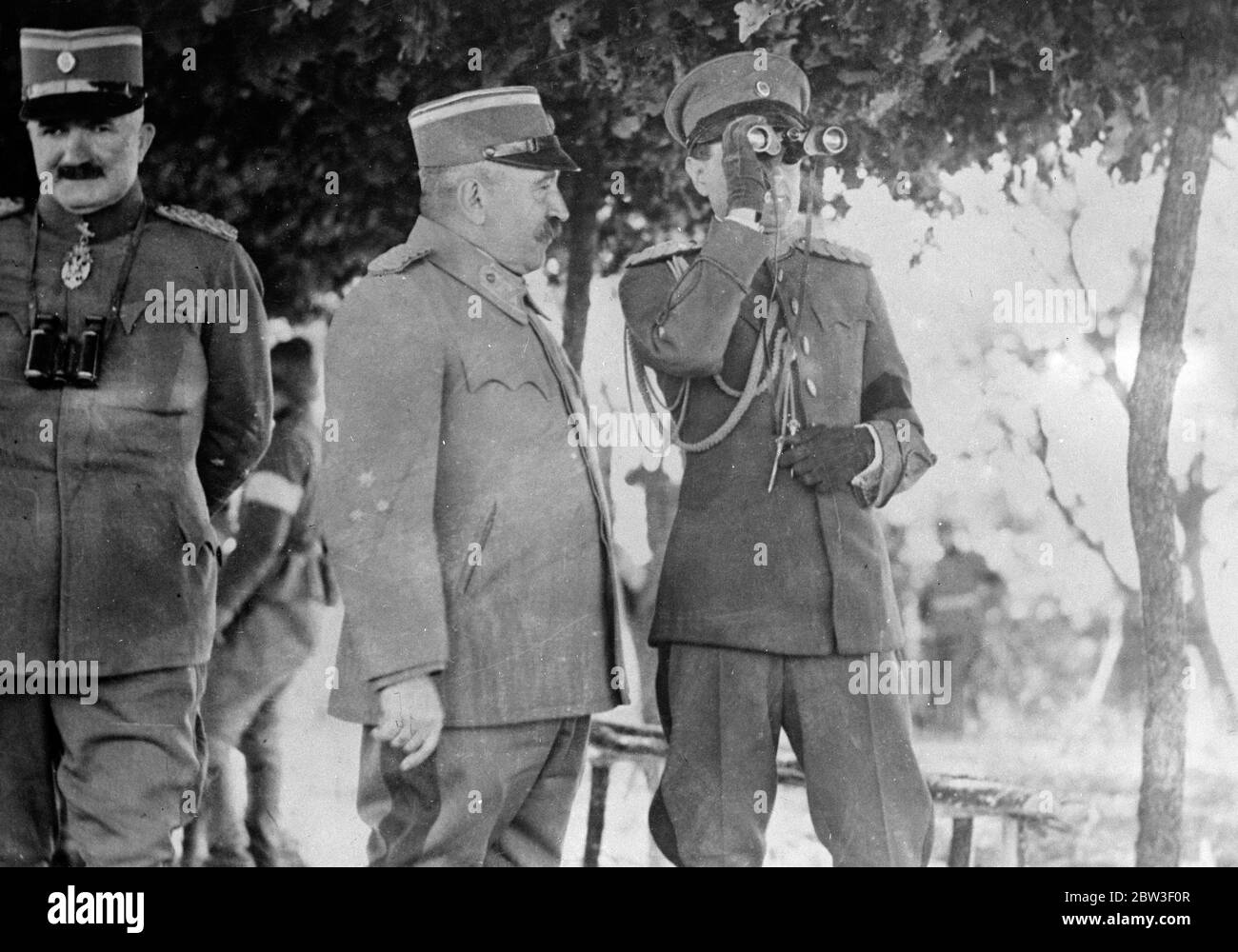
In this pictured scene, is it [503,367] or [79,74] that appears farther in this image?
[79,74]

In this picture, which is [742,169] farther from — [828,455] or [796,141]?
[828,455]

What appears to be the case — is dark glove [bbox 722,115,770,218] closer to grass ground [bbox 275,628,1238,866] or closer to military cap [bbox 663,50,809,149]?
military cap [bbox 663,50,809,149]

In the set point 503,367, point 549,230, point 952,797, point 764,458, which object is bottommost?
point 952,797

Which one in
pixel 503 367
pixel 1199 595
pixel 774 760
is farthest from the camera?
pixel 1199 595

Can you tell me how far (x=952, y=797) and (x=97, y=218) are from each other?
2751 millimetres

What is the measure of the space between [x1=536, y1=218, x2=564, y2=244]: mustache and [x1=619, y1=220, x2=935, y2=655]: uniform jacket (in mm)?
221

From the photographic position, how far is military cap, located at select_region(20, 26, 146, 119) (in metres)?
4.54

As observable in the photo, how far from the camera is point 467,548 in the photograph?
4312mm

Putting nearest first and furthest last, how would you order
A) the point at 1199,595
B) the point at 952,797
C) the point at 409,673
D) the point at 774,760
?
the point at 409,673 < the point at 774,760 < the point at 952,797 < the point at 1199,595

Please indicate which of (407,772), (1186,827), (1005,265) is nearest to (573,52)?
(1005,265)

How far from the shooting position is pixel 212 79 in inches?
183

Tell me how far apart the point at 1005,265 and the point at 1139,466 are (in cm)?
66

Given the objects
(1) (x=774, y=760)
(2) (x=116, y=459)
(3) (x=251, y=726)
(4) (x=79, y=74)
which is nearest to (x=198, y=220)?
(4) (x=79, y=74)
